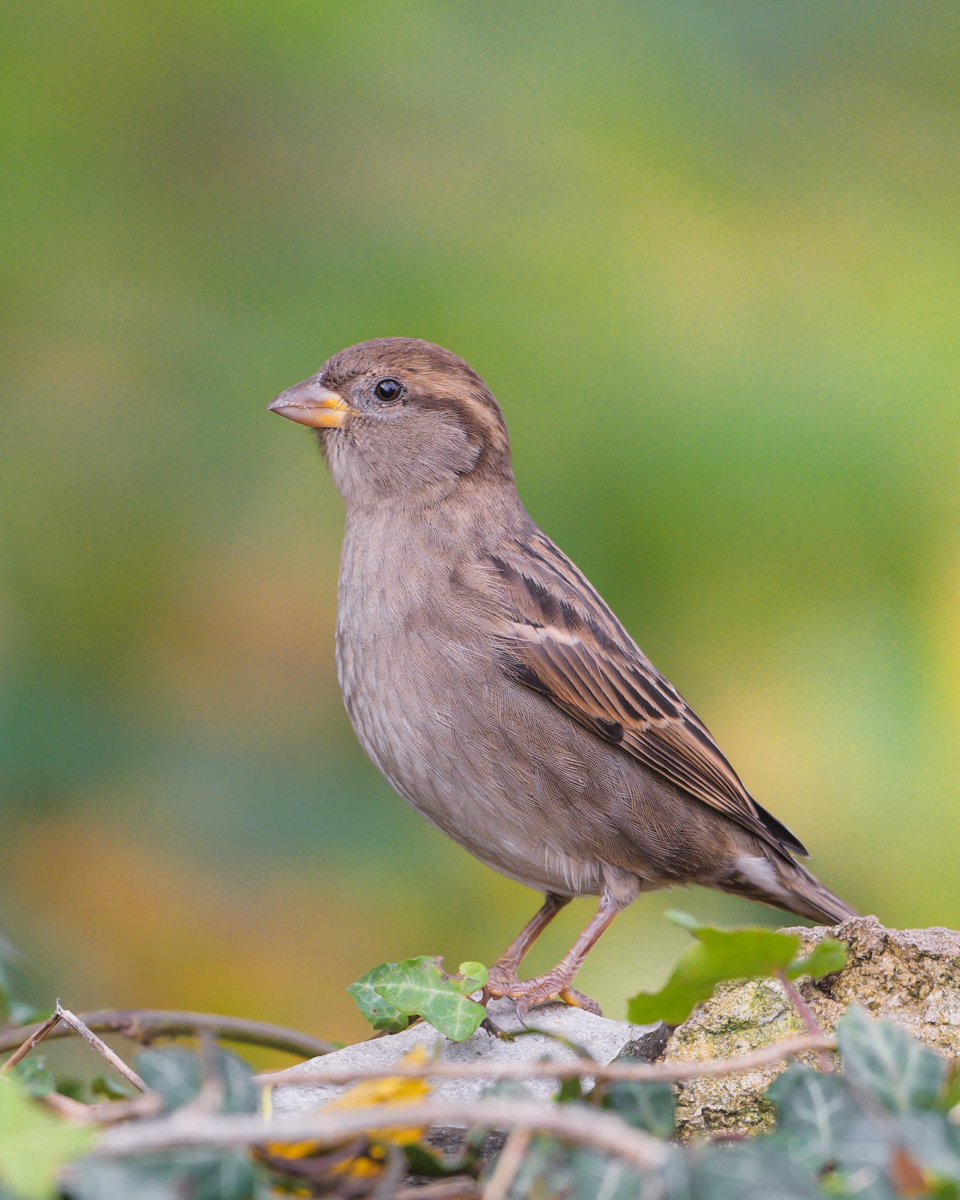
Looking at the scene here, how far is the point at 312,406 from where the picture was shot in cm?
365

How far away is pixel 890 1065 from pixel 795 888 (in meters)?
2.18

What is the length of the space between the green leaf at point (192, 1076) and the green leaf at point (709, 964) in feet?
1.35

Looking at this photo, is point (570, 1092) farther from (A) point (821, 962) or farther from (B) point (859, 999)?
(B) point (859, 999)

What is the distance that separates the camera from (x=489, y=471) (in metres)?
3.77

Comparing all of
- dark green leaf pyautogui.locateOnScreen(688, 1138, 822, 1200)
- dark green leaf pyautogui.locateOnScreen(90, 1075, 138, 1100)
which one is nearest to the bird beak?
dark green leaf pyautogui.locateOnScreen(90, 1075, 138, 1100)

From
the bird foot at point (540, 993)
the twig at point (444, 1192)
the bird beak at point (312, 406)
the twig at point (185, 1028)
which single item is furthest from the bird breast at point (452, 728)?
the twig at point (444, 1192)

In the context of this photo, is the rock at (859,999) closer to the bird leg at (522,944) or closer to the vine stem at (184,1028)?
the vine stem at (184,1028)

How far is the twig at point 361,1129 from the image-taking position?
1080mm

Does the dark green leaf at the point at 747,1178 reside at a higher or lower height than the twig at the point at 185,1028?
higher

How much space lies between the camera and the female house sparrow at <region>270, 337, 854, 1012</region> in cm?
318

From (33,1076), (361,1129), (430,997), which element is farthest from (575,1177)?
(430,997)

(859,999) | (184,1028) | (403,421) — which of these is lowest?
(184,1028)

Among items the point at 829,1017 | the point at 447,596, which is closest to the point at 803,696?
the point at 447,596

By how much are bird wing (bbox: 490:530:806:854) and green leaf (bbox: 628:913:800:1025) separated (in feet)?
5.81
